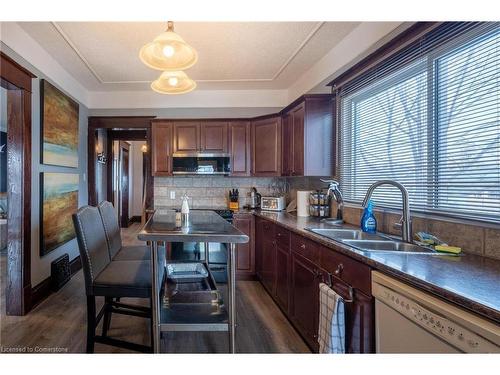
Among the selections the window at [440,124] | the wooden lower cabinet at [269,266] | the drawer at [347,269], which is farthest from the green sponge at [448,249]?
the wooden lower cabinet at [269,266]

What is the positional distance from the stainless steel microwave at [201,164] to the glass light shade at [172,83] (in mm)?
1647

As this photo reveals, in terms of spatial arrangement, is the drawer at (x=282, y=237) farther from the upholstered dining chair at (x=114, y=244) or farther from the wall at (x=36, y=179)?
the wall at (x=36, y=179)

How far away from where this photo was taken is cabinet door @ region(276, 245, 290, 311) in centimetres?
230

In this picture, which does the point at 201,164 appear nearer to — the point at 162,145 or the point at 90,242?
the point at 162,145

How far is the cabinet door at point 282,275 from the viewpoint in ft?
7.54

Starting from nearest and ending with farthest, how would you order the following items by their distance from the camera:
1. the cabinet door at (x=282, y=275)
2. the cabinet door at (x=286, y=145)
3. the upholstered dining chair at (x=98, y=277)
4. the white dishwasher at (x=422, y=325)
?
the white dishwasher at (x=422, y=325) < the upholstered dining chair at (x=98, y=277) < the cabinet door at (x=282, y=275) < the cabinet door at (x=286, y=145)

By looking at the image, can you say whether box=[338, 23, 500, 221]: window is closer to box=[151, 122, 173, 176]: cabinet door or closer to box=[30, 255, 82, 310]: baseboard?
box=[151, 122, 173, 176]: cabinet door

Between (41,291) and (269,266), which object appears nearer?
(41,291)

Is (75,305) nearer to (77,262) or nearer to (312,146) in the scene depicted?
(77,262)

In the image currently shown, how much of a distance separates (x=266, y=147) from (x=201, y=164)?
96cm

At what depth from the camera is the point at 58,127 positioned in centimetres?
303

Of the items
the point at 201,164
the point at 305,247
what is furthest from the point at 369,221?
the point at 201,164

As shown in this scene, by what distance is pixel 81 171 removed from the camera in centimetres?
373

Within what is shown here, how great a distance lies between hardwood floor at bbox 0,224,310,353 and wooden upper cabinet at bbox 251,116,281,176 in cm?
171
